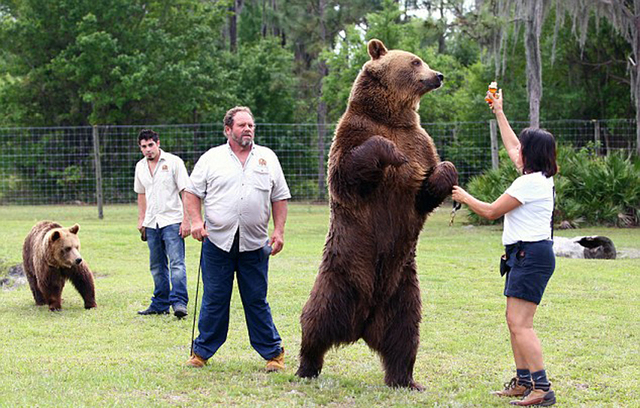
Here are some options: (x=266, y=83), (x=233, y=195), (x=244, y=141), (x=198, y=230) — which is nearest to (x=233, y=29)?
(x=266, y=83)

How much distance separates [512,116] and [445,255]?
18763 mm

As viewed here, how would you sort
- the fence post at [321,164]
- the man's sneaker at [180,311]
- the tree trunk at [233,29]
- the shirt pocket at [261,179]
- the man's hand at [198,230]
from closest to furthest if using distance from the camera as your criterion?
the man's hand at [198,230] < the shirt pocket at [261,179] < the man's sneaker at [180,311] < the fence post at [321,164] < the tree trunk at [233,29]

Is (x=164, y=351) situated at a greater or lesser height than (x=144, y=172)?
lesser

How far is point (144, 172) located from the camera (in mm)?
8992

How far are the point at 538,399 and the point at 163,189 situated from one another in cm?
495

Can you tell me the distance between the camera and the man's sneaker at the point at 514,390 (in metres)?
5.39

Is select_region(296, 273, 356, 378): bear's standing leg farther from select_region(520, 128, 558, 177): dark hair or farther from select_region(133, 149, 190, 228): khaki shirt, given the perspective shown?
select_region(133, 149, 190, 228): khaki shirt

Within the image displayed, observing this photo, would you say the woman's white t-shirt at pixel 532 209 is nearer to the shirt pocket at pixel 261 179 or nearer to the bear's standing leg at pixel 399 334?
the bear's standing leg at pixel 399 334

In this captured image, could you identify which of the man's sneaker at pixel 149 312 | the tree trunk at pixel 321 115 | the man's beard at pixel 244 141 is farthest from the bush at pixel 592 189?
the man's beard at pixel 244 141

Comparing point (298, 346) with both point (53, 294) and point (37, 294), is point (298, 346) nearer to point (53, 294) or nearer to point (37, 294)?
point (53, 294)

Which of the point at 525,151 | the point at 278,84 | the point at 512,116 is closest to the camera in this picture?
the point at 525,151

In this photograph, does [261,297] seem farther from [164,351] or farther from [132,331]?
[132,331]

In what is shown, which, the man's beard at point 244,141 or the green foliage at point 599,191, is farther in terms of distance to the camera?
the green foliage at point 599,191

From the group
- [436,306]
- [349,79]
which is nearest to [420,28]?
[349,79]
